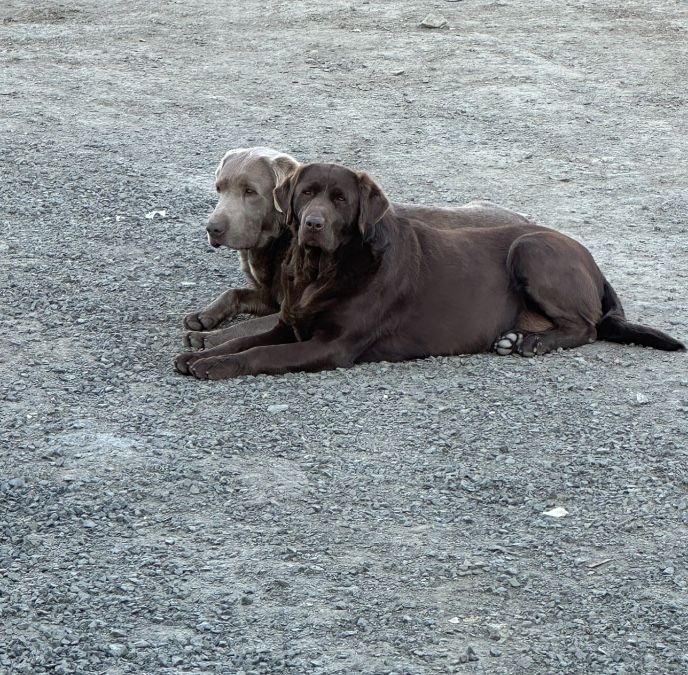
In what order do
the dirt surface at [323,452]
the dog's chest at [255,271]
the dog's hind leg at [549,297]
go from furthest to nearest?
the dog's chest at [255,271], the dog's hind leg at [549,297], the dirt surface at [323,452]

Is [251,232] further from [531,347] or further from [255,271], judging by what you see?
[531,347]

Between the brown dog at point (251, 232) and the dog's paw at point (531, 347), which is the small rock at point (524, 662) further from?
the brown dog at point (251, 232)

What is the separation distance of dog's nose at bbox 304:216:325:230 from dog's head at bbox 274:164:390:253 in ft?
0.08

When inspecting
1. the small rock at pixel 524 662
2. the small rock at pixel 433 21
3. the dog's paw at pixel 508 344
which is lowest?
the small rock at pixel 433 21

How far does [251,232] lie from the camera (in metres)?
7.38

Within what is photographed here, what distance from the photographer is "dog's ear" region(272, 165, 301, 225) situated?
6867 mm

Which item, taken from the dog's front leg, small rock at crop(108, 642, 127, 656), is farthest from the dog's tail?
small rock at crop(108, 642, 127, 656)

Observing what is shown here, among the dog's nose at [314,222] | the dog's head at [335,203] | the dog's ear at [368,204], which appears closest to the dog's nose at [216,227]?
the dog's head at [335,203]

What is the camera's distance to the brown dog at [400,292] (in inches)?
265

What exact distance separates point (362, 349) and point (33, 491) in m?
2.21

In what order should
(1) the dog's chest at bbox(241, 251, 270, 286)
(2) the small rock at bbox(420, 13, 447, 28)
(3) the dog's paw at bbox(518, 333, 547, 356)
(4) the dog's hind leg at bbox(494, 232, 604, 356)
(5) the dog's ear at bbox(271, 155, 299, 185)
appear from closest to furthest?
(3) the dog's paw at bbox(518, 333, 547, 356) → (4) the dog's hind leg at bbox(494, 232, 604, 356) → (5) the dog's ear at bbox(271, 155, 299, 185) → (1) the dog's chest at bbox(241, 251, 270, 286) → (2) the small rock at bbox(420, 13, 447, 28)

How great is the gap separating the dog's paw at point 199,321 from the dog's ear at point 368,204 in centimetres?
121

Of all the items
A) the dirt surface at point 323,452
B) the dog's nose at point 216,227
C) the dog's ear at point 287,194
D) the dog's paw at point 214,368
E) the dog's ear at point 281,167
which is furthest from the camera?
the dog's ear at point 281,167

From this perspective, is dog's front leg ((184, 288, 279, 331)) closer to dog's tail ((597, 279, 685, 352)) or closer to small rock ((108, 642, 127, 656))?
dog's tail ((597, 279, 685, 352))
